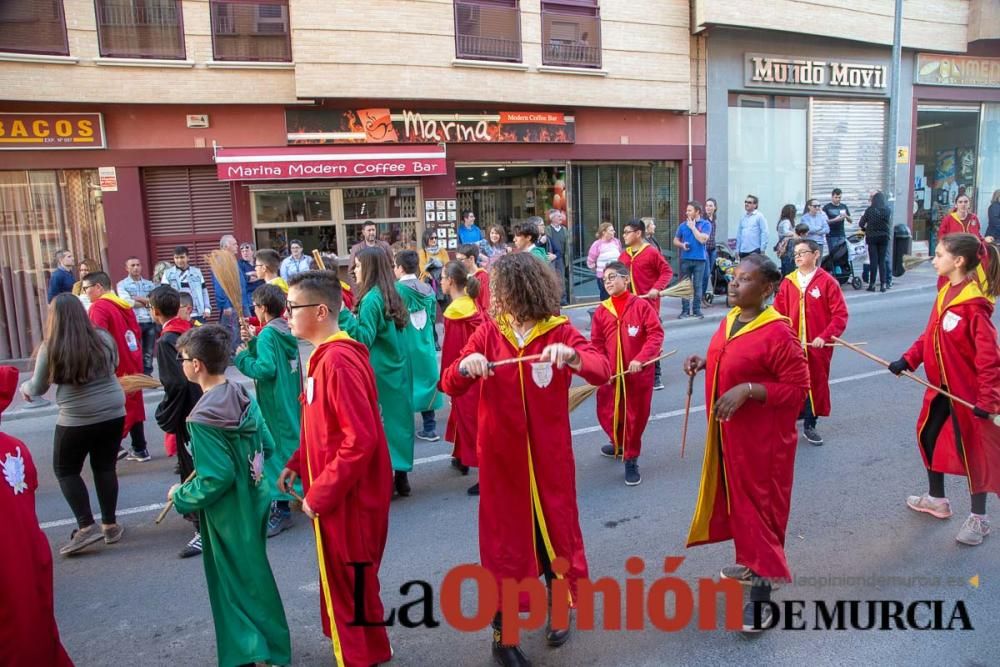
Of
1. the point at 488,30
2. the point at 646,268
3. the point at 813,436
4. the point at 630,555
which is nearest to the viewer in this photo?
the point at 630,555

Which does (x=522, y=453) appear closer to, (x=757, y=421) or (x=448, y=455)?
(x=757, y=421)

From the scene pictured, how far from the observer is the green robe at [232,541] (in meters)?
3.34

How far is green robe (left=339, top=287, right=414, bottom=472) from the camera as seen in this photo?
228 inches

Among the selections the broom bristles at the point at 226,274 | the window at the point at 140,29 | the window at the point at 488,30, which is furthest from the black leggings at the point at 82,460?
the window at the point at 488,30

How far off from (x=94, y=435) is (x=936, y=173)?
914 inches

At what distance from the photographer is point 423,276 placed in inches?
440

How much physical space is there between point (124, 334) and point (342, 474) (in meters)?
4.43

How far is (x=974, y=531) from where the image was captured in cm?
462

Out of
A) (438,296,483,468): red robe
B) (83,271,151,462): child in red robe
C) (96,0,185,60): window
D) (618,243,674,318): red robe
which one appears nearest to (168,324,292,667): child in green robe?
(438,296,483,468): red robe

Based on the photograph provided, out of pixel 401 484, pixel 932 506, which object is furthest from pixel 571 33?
pixel 932 506

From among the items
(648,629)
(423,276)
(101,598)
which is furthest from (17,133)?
(648,629)

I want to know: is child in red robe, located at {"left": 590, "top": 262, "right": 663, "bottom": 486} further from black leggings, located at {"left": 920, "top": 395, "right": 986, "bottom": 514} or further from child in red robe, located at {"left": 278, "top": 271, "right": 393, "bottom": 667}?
child in red robe, located at {"left": 278, "top": 271, "right": 393, "bottom": 667}

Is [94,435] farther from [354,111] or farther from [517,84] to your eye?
[517,84]

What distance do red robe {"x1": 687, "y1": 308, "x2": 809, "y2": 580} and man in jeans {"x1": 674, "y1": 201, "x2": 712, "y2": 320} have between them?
1001cm
